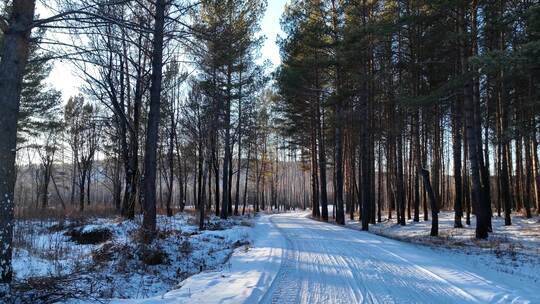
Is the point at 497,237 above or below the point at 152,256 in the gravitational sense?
below

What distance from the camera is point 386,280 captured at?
742 centimetres

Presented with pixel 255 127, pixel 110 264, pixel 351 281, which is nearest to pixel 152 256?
pixel 110 264

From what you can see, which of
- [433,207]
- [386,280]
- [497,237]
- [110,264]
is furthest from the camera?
[433,207]

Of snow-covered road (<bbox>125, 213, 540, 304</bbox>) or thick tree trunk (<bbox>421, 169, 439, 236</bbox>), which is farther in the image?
thick tree trunk (<bbox>421, 169, 439, 236</bbox>)

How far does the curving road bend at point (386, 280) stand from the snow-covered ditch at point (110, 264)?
196 centimetres

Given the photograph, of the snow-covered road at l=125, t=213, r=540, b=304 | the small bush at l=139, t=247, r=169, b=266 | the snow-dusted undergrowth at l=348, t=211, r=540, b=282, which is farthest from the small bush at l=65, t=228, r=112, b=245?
the snow-dusted undergrowth at l=348, t=211, r=540, b=282

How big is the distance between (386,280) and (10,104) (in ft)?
21.5

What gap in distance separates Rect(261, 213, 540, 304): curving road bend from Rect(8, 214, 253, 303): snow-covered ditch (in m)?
1.96

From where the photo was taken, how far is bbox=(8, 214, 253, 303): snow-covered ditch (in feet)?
18.9

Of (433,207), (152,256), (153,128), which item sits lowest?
(152,256)

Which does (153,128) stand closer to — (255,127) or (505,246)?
(505,246)

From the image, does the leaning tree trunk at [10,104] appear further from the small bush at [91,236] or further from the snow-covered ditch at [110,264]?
the small bush at [91,236]

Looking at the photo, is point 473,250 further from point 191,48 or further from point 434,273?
point 191,48

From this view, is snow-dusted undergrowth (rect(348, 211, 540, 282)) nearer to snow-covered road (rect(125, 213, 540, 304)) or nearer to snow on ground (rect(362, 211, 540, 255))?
snow on ground (rect(362, 211, 540, 255))
